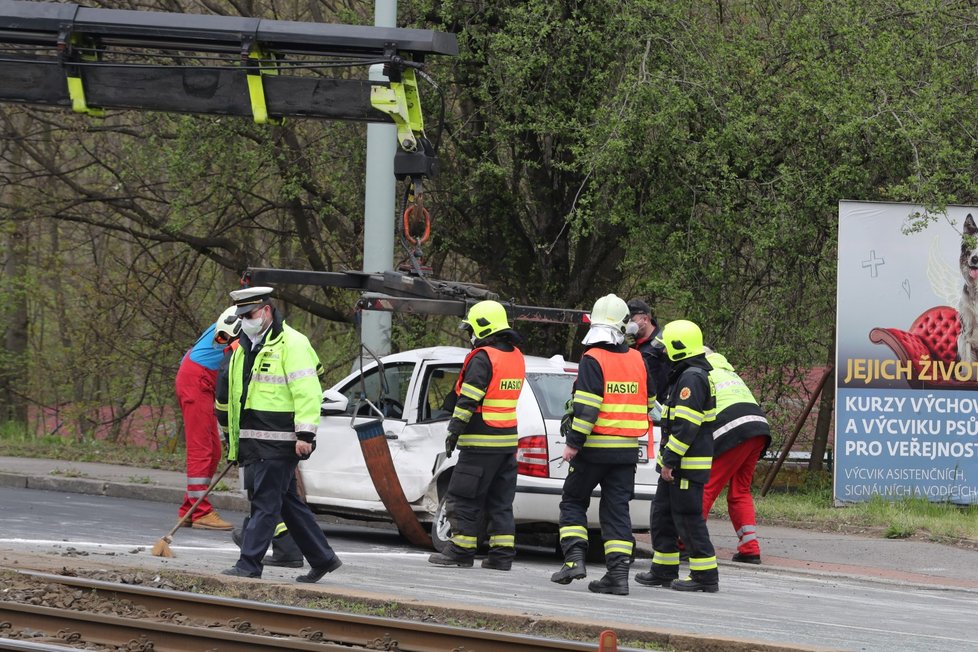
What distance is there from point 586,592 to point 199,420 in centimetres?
398

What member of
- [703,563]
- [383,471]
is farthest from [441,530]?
[703,563]

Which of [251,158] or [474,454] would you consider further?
[251,158]

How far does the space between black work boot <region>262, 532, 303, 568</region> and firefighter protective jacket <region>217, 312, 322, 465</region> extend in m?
1.20

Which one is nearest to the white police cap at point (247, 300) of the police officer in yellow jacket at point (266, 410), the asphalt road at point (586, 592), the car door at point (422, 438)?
the police officer in yellow jacket at point (266, 410)

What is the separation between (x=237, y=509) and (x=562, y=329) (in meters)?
5.56

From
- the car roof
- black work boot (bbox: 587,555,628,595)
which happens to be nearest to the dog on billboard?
the car roof

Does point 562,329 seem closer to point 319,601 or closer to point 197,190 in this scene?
point 197,190

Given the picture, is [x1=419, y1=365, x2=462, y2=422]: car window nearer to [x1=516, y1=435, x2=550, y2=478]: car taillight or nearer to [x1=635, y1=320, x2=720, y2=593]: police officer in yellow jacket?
[x1=516, y1=435, x2=550, y2=478]: car taillight

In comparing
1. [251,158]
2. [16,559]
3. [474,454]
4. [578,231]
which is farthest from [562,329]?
[16,559]

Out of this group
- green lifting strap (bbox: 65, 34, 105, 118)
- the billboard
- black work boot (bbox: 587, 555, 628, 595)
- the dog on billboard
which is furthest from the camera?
the dog on billboard

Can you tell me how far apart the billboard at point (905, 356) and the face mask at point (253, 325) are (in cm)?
765

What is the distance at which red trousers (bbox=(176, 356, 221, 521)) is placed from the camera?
38.5ft

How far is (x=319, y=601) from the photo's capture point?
826cm

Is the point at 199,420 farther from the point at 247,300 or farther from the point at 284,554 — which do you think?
the point at 247,300
